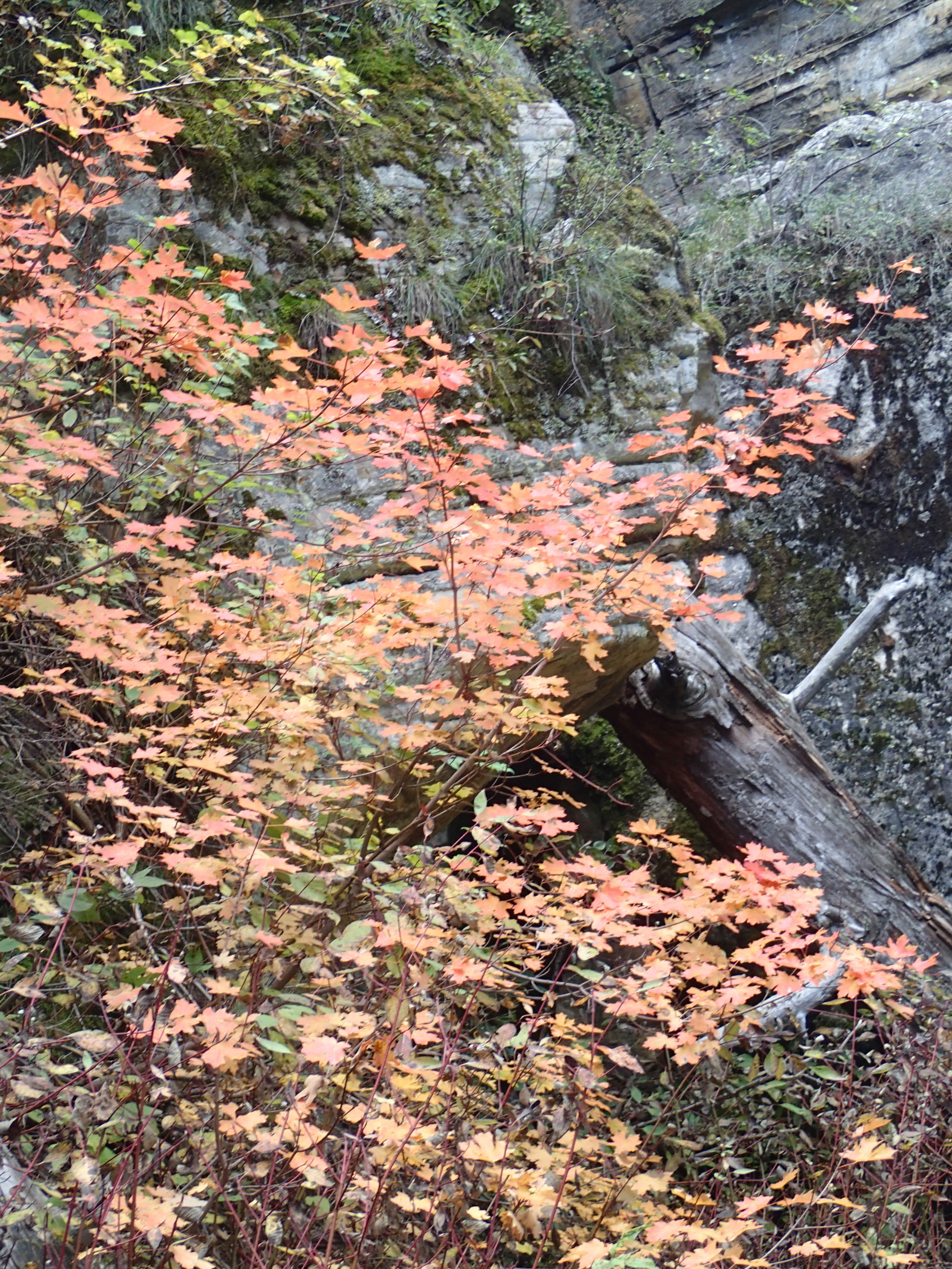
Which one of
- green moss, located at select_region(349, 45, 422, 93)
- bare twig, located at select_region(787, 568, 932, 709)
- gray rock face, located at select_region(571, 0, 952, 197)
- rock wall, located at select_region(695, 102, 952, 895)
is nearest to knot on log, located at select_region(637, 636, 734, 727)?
bare twig, located at select_region(787, 568, 932, 709)

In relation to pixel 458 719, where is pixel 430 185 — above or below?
above

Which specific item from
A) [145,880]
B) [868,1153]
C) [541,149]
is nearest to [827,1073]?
[868,1153]

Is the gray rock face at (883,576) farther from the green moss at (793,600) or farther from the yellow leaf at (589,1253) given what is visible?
the yellow leaf at (589,1253)

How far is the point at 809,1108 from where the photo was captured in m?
3.14

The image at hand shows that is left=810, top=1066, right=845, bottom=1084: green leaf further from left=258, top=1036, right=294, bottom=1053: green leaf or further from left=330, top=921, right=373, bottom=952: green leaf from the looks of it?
left=258, top=1036, right=294, bottom=1053: green leaf

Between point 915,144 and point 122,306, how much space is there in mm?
6377

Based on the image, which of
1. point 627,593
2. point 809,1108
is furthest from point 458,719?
point 809,1108

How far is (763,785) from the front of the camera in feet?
13.1

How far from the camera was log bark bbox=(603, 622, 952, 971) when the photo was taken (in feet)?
12.8

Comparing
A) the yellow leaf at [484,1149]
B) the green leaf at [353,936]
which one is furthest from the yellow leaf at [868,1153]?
the green leaf at [353,936]

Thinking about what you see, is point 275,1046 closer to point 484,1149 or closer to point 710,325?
point 484,1149

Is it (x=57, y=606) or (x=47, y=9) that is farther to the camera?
(x=47, y=9)

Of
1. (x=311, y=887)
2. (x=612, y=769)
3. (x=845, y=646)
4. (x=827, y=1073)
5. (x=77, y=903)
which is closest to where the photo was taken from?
(x=77, y=903)

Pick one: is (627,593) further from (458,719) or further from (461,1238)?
(461,1238)
